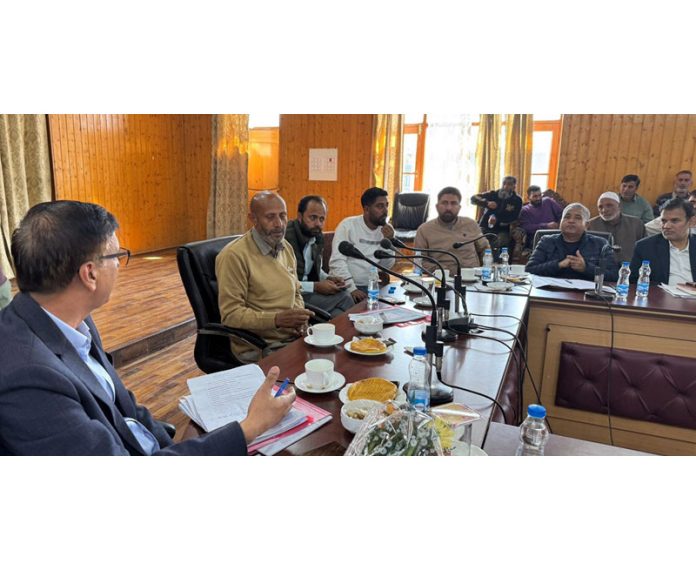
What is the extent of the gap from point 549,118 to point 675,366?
16.7 ft

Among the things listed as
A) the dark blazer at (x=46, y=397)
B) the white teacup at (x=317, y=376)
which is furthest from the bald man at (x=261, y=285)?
the dark blazer at (x=46, y=397)

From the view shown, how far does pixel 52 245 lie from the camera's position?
0.89m

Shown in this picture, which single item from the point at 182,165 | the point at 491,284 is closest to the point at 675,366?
the point at 491,284

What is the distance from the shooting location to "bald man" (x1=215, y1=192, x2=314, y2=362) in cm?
198

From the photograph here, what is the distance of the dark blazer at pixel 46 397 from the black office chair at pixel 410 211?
18.2ft

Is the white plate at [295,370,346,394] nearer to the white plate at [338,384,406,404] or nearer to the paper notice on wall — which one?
the white plate at [338,384,406,404]

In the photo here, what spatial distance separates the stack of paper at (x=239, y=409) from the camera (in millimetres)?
1041

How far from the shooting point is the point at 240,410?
1152 mm

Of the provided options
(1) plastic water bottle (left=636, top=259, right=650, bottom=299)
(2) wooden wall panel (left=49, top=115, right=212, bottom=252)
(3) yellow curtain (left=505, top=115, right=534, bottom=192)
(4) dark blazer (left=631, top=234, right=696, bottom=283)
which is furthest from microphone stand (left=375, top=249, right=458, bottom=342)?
(3) yellow curtain (left=505, top=115, right=534, bottom=192)

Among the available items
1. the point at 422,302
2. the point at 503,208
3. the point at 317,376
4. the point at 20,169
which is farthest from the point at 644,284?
the point at 20,169

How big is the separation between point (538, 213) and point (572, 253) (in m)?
2.69

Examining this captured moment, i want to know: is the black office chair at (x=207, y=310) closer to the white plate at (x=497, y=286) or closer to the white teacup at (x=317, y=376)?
the white teacup at (x=317, y=376)

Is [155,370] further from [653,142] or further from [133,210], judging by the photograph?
[653,142]

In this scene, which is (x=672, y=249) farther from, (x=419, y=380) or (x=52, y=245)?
(x=52, y=245)
